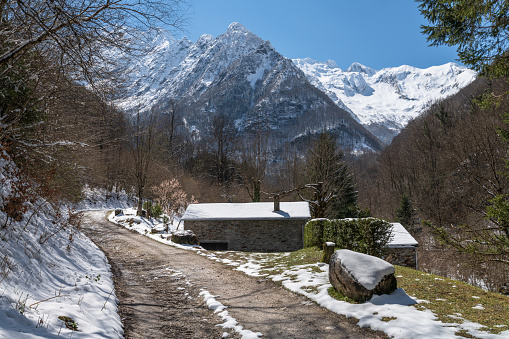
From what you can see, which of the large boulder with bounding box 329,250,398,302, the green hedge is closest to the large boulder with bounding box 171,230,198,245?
the green hedge

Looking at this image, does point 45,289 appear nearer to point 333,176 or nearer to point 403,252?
point 403,252

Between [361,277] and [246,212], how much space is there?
1471 centimetres

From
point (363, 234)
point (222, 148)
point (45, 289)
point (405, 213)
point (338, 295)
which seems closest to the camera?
point (45, 289)

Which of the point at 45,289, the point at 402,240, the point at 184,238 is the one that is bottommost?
the point at 184,238

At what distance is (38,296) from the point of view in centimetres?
470

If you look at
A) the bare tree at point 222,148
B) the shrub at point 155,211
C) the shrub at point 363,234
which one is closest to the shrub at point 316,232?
the shrub at point 363,234

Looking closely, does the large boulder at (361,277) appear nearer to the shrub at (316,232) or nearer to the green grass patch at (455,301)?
the green grass patch at (455,301)

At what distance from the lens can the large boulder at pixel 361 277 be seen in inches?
248

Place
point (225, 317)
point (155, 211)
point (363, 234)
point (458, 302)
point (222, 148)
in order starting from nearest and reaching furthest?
point (225, 317) → point (458, 302) → point (363, 234) → point (155, 211) → point (222, 148)

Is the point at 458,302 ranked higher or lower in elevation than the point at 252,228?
higher

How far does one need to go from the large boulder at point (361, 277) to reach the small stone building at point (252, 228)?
1263 cm

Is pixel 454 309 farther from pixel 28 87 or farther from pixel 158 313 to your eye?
pixel 28 87

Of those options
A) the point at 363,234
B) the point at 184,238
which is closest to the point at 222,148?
the point at 184,238

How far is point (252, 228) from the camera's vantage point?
20.1 metres
